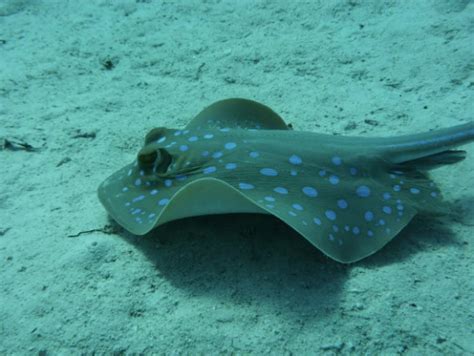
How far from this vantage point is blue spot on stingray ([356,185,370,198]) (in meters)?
3.04

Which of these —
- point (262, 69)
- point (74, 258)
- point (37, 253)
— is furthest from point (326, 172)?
point (262, 69)

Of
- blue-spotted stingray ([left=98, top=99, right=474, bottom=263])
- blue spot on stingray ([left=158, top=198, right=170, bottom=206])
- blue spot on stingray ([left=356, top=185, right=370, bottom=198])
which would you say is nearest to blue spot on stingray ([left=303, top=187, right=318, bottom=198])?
blue-spotted stingray ([left=98, top=99, right=474, bottom=263])

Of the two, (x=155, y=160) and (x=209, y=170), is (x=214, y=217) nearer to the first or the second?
(x=209, y=170)

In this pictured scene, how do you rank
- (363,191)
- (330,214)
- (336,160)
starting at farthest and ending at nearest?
(336,160) < (363,191) < (330,214)

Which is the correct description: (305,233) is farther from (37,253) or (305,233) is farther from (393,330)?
(37,253)

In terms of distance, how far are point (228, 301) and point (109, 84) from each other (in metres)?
4.10

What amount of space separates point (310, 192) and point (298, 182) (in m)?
0.12

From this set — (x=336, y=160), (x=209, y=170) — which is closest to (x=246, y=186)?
(x=209, y=170)

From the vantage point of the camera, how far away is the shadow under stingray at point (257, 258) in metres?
2.71

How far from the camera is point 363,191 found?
3.07 metres

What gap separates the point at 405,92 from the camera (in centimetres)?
495

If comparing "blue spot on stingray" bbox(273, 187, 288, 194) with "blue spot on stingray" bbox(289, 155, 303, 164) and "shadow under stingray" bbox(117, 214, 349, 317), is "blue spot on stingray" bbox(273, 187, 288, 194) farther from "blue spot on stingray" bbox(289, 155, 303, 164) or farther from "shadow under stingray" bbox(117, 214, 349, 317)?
"shadow under stingray" bbox(117, 214, 349, 317)

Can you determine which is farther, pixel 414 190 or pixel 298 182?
pixel 414 190

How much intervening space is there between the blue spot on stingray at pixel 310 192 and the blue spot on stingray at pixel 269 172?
0.83ft
